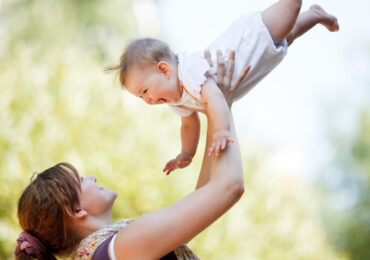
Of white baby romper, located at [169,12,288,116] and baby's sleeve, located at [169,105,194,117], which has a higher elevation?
white baby romper, located at [169,12,288,116]

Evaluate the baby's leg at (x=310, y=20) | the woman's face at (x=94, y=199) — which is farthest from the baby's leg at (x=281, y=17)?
the woman's face at (x=94, y=199)

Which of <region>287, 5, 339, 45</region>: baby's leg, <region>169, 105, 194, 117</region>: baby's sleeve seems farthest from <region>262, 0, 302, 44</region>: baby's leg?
<region>169, 105, 194, 117</region>: baby's sleeve

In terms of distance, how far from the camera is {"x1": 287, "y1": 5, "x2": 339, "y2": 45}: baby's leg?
1.55 m

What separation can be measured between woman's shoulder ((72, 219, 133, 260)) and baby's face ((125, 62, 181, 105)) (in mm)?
419

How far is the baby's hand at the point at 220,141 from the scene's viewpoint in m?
1.15

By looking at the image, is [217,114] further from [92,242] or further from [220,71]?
[92,242]

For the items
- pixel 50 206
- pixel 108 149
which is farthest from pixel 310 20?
pixel 108 149

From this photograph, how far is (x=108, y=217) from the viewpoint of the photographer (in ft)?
5.00

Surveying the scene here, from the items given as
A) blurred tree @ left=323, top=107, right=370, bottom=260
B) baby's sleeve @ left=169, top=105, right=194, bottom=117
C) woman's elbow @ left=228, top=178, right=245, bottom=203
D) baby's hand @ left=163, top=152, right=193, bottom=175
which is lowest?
blurred tree @ left=323, top=107, right=370, bottom=260

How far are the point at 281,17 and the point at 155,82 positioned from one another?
0.43 m

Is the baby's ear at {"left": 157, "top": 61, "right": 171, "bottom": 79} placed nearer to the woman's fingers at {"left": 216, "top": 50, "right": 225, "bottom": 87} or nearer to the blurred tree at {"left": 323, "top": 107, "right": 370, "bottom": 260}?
the woman's fingers at {"left": 216, "top": 50, "right": 225, "bottom": 87}

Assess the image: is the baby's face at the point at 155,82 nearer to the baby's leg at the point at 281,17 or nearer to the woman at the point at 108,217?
the woman at the point at 108,217

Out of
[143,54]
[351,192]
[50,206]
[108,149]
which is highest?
[143,54]

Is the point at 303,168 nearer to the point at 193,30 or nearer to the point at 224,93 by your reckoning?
the point at 193,30
